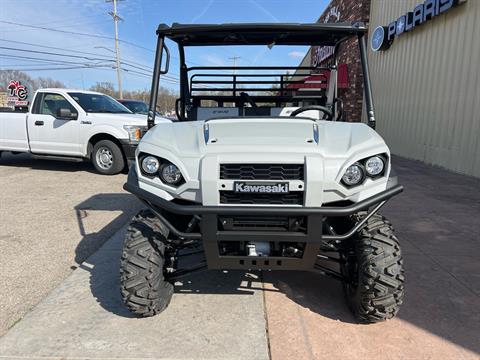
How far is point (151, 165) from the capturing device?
2.38m

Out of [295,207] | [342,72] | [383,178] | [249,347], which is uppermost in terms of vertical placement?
[342,72]

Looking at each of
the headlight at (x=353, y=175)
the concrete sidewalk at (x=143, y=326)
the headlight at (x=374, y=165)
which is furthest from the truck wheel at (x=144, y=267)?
the headlight at (x=374, y=165)

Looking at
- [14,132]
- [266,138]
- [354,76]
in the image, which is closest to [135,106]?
[14,132]

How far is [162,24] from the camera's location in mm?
2986

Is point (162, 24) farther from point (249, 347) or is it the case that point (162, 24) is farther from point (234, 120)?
point (249, 347)

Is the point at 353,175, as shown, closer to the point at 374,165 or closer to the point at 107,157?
the point at 374,165

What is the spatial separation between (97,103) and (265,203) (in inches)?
297

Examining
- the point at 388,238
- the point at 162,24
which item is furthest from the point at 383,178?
the point at 162,24

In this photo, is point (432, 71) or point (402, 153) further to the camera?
point (402, 153)

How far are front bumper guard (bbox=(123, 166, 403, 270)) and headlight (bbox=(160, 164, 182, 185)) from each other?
0.42 feet

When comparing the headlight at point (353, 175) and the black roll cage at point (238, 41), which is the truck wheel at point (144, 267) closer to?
the black roll cage at point (238, 41)

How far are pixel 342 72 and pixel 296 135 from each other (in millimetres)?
11334

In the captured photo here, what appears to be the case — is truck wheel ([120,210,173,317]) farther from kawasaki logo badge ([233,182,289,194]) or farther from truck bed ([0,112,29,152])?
truck bed ([0,112,29,152])

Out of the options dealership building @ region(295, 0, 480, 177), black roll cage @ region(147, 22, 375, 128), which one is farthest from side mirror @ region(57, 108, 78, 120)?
dealership building @ region(295, 0, 480, 177)
